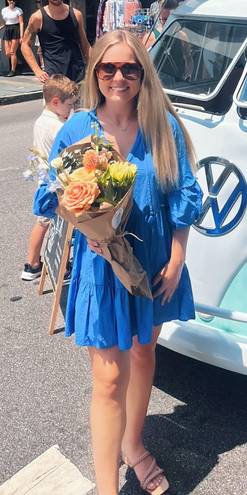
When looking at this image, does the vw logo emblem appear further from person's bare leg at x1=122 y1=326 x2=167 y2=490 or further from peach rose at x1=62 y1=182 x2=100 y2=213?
peach rose at x1=62 y1=182 x2=100 y2=213

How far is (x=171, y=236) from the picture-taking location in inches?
91.7

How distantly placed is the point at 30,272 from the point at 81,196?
2.74m

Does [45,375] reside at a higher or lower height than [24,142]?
higher

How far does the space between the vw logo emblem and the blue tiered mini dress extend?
2.10 ft

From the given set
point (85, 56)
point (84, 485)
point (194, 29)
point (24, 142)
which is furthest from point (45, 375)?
point (24, 142)

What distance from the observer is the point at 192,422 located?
3.01m

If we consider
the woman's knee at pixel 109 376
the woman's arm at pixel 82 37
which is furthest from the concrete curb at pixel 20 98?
the woman's knee at pixel 109 376

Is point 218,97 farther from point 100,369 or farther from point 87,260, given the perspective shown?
point 100,369

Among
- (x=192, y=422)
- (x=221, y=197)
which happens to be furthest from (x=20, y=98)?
(x=192, y=422)

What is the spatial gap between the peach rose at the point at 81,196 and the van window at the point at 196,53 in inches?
65.8

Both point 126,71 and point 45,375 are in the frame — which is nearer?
point 126,71

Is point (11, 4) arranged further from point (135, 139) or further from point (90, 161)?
point (90, 161)

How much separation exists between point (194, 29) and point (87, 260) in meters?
2.10

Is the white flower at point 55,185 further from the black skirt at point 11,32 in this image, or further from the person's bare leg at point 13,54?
the person's bare leg at point 13,54
